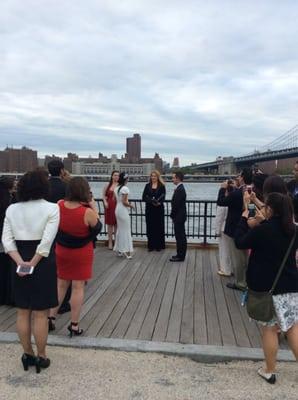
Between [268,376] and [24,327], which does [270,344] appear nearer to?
[268,376]

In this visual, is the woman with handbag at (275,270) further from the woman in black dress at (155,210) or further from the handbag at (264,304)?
the woman in black dress at (155,210)

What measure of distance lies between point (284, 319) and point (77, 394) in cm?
167

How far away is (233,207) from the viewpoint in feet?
19.0

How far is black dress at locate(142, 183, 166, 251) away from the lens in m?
8.45

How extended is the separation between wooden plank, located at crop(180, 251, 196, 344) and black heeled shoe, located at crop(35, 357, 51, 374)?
50.6 inches

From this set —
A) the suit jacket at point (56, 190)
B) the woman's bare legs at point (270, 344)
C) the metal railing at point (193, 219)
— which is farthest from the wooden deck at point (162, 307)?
the metal railing at point (193, 219)

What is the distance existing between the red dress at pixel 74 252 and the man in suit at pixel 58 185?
902 millimetres

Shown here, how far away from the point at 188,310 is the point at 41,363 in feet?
6.68

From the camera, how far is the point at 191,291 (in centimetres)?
583

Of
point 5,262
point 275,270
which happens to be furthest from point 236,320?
point 5,262

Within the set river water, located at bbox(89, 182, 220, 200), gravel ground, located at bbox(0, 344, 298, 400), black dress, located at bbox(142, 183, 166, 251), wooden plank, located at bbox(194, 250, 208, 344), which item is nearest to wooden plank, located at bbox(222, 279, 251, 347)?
wooden plank, located at bbox(194, 250, 208, 344)

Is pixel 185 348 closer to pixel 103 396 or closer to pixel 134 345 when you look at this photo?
pixel 134 345

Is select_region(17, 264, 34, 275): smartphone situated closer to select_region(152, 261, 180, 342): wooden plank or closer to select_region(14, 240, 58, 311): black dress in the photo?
select_region(14, 240, 58, 311): black dress

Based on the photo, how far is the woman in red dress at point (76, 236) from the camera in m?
4.09
